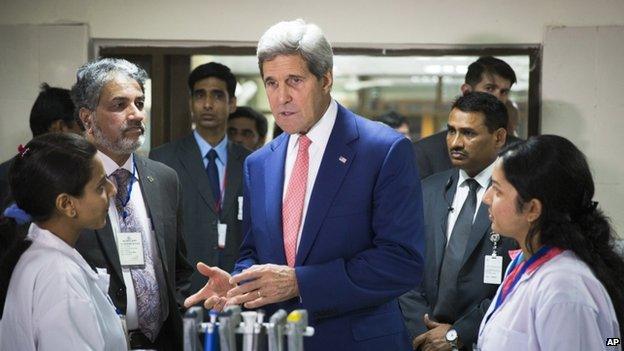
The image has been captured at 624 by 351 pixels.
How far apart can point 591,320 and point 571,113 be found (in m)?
2.93

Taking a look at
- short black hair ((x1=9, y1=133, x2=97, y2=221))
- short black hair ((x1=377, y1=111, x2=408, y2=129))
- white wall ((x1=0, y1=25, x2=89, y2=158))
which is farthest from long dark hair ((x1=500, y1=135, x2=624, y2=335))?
short black hair ((x1=377, y1=111, x2=408, y2=129))

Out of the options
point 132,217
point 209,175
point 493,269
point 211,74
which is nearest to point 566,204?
point 493,269

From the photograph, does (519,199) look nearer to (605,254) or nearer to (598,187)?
(605,254)

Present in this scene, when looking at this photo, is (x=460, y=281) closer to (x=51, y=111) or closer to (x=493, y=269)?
(x=493, y=269)

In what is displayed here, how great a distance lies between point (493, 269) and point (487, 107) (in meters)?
0.89

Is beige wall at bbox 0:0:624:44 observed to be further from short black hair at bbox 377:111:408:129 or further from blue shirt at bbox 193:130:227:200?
short black hair at bbox 377:111:408:129

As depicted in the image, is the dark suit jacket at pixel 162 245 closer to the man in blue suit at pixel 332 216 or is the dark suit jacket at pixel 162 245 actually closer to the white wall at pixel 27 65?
the man in blue suit at pixel 332 216

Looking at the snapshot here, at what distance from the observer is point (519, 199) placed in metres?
2.49

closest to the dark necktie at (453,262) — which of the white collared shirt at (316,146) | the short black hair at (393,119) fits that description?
the white collared shirt at (316,146)

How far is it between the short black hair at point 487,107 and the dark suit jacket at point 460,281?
44 centimetres

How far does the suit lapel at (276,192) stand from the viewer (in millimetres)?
2664

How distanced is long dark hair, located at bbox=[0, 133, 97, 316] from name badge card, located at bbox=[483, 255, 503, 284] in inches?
68.7

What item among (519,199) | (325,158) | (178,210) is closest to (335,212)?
Answer: (325,158)

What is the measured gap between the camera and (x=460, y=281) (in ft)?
12.2
